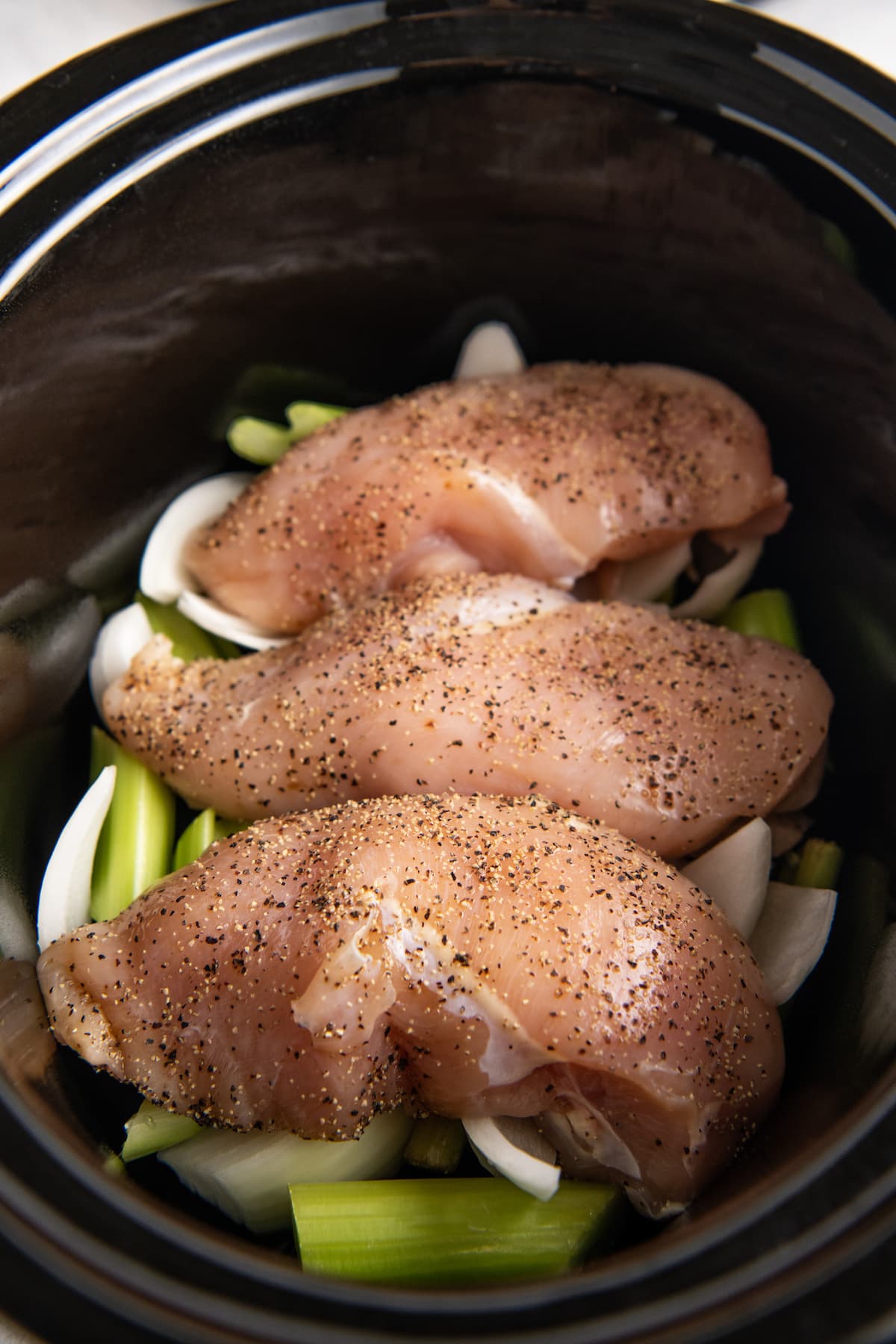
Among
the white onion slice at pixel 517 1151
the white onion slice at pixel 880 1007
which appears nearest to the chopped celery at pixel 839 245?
the white onion slice at pixel 880 1007

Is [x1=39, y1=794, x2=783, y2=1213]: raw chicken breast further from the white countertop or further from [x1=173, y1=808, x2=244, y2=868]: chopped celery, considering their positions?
the white countertop

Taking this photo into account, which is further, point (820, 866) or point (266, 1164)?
point (820, 866)

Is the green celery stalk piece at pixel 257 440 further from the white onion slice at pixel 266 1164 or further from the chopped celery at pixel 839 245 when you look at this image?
the white onion slice at pixel 266 1164

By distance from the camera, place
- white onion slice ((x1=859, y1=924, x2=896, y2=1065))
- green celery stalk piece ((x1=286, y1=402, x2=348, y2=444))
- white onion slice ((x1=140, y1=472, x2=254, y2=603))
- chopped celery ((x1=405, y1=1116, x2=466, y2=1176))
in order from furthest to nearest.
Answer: green celery stalk piece ((x1=286, y1=402, x2=348, y2=444))
white onion slice ((x1=140, y1=472, x2=254, y2=603))
chopped celery ((x1=405, y1=1116, x2=466, y2=1176))
white onion slice ((x1=859, y1=924, x2=896, y2=1065))

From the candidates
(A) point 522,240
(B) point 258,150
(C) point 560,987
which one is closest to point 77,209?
(B) point 258,150

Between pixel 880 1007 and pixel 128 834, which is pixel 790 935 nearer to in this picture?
pixel 880 1007

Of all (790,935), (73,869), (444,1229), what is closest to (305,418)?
(73,869)

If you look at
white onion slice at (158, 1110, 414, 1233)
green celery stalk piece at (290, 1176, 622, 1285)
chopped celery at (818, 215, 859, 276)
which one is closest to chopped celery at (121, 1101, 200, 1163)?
white onion slice at (158, 1110, 414, 1233)
